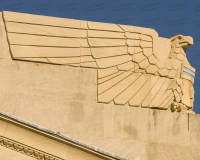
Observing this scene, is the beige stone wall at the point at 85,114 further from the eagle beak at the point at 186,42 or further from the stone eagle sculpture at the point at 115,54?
the eagle beak at the point at 186,42

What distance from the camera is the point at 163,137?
18.2 meters

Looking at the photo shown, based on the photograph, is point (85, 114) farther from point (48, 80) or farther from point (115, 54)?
point (115, 54)

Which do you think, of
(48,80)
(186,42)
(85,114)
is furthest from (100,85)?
(186,42)

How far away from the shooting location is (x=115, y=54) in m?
18.2

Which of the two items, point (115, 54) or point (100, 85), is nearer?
point (100, 85)

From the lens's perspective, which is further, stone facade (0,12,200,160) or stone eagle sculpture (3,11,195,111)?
stone eagle sculpture (3,11,195,111)

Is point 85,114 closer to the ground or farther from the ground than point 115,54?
closer to the ground

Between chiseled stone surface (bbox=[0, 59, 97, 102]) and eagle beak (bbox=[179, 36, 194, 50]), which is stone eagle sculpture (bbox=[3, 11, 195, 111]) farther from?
chiseled stone surface (bbox=[0, 59, 97, 102])

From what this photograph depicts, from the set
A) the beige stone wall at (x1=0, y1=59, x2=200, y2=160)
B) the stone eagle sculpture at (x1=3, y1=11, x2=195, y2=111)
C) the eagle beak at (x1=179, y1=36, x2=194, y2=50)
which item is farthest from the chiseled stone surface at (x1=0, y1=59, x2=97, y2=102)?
the eagle beak at (x1=179, y1=36, x2=194, y2=50)

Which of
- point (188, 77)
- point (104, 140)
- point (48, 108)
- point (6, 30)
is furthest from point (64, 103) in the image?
point (188, 77)

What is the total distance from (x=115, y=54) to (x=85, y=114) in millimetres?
2269

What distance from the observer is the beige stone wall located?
17.0 meters

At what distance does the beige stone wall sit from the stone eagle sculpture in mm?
286

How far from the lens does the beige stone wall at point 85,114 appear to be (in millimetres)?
17016
